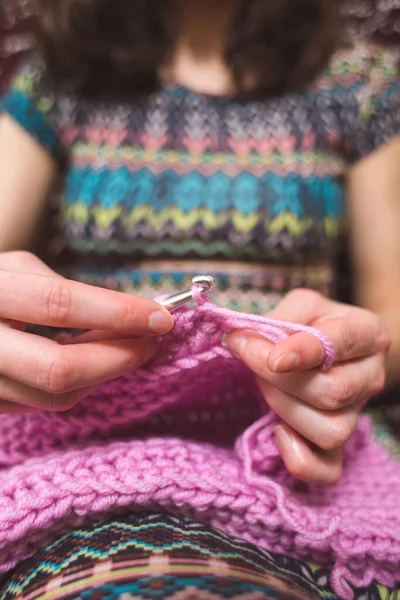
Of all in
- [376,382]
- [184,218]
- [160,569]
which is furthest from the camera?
[184,218]

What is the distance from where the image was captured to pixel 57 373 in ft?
1.09

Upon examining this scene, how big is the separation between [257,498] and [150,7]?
638 millimetres

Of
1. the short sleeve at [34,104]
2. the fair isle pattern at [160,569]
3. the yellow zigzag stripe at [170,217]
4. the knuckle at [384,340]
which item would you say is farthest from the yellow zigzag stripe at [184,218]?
the fair isle pattern at [160,569]

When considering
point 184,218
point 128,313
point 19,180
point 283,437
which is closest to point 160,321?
point 128,313

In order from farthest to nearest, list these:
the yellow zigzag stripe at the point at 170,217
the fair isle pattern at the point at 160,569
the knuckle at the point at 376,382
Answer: the yellow zigzag stripe at the point at 170,217 < the knuckle at the point at 376,382 < the fair isle pattern at the point at 160,569

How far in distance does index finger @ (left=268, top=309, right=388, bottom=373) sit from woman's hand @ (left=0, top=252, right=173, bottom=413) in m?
0.08

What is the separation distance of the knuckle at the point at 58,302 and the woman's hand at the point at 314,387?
4.8 inches

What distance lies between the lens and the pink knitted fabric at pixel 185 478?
0.34 metres

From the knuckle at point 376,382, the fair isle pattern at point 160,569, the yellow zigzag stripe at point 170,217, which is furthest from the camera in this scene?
the yellow zigzag stripe at point 170,217

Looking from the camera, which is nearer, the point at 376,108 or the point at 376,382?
the point at 376,382

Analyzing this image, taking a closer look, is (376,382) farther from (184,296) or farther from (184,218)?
(184,218)

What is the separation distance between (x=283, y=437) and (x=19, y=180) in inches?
18.5

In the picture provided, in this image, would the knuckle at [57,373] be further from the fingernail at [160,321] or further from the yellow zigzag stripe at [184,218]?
the yellow zigzag stripe at [184,218]

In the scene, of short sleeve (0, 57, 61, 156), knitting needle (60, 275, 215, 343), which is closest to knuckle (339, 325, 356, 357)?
knitting needle (60, 275, 215, 343)
